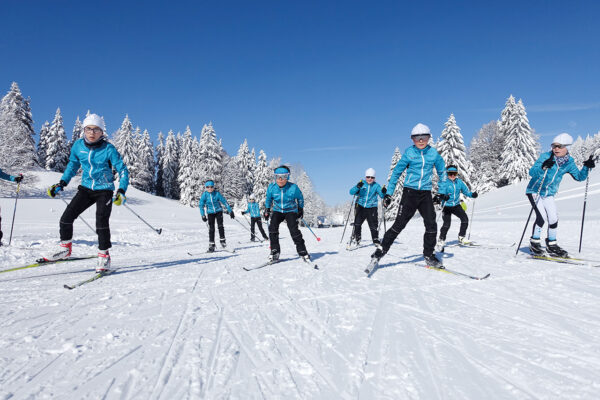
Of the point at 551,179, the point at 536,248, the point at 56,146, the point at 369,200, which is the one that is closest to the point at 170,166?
the point at 56,146

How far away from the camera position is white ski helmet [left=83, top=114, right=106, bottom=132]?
5145 millimetres

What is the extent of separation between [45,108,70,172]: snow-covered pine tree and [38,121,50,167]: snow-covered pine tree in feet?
8.59

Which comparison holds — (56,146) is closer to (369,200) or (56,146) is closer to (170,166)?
(170,166)

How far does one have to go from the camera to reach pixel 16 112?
4222cm

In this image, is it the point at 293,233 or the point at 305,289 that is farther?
the point at 293,233

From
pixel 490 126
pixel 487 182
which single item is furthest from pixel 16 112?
pixel 490 126

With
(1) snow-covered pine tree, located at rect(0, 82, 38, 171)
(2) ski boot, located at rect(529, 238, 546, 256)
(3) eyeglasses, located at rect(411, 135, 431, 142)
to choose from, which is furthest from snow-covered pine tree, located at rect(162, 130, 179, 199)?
(2) ski boot, located at rect(529, 238, 546, 256)

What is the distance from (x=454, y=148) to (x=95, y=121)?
3715 cm

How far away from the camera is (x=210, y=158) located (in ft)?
160

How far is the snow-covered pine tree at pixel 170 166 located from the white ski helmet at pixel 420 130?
6368 centimetres

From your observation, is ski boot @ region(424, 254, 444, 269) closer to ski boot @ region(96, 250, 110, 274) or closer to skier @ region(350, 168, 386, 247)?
skier @ region(350, 168, 386, 247)

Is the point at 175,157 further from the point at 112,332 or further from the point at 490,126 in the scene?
the point at 112,332

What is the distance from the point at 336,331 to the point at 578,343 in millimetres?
1903

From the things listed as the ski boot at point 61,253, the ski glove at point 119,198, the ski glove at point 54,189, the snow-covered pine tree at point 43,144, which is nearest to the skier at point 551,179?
the ski glove at point 119,198
